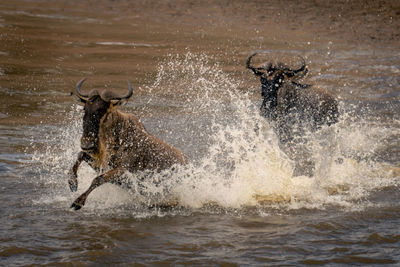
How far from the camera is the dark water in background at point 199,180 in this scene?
7.07 m

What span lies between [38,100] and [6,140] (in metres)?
3.15

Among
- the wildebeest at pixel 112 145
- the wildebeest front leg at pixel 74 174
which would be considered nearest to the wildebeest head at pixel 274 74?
the wildebeest at pixel 112 145

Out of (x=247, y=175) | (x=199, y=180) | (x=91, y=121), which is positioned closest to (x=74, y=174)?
(x=91, y=121)

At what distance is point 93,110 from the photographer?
295 inches

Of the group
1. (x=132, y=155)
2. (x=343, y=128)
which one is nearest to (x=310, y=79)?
(x=343, y=128)

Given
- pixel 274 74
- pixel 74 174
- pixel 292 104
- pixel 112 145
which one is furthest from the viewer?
pixel 292 104

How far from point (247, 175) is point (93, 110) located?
240 centimetres

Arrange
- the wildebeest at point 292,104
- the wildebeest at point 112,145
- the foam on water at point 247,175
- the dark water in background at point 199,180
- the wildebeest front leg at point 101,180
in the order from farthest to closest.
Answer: the wildebeest at point 292,104 → the foam on water at point 247,175 → the wildebeest at point 112,145 → the wildebeest front leg at point 101,180 → the dark water in background at point 199,180

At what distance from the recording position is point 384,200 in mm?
8719

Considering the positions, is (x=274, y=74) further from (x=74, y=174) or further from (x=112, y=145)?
(x=74, y=174)

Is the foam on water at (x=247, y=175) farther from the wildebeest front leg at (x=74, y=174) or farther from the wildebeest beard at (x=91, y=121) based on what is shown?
the wildebeest beard at (x=91, y=121)

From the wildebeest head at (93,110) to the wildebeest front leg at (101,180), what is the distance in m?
0.32

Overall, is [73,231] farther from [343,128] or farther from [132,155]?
[343,128]

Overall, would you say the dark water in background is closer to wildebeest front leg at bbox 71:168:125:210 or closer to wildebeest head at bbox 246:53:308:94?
wildebeest front leg at bbox 71:168:125:210
